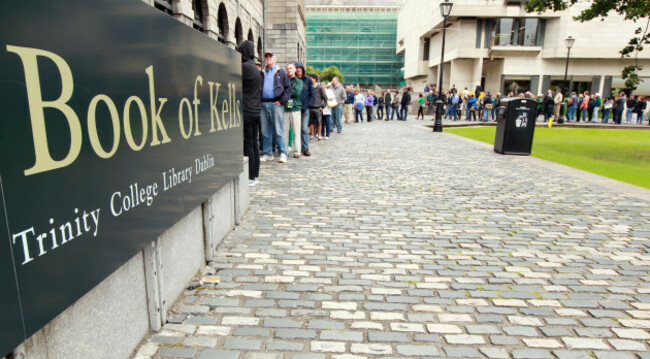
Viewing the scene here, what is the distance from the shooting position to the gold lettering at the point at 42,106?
4.98 ft

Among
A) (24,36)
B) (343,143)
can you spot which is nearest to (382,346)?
(24,36)

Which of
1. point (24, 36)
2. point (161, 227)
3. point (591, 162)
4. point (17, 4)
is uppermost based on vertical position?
point (17, 4)

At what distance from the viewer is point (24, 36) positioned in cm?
148

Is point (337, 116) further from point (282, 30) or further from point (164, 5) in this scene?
point (282, 30)

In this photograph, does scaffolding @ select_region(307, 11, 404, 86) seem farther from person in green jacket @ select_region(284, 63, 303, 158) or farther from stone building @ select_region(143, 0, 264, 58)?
person in green jacket @ select_region(284, 63, 303, 158)

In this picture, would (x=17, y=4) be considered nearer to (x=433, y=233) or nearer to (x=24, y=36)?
(x=24, y=36)

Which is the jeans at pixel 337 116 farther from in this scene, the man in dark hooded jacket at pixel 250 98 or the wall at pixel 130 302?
the wall at pixel 130 302

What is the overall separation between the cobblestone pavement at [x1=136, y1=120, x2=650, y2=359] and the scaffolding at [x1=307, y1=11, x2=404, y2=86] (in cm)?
8019

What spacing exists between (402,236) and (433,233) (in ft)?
1.28

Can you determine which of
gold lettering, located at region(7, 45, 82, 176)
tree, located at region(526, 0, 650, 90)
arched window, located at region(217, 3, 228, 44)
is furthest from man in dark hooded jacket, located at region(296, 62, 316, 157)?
gold lettering, located at region(7, 45, 82, 176)

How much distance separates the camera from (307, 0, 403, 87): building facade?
83.6 meters

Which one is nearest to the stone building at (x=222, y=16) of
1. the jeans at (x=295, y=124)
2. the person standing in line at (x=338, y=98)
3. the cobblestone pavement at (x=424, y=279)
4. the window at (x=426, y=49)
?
the jeans at (x=295, y=124)

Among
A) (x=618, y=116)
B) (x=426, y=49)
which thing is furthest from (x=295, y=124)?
(x=426, y=49)

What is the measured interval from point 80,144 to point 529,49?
51.2 meters
